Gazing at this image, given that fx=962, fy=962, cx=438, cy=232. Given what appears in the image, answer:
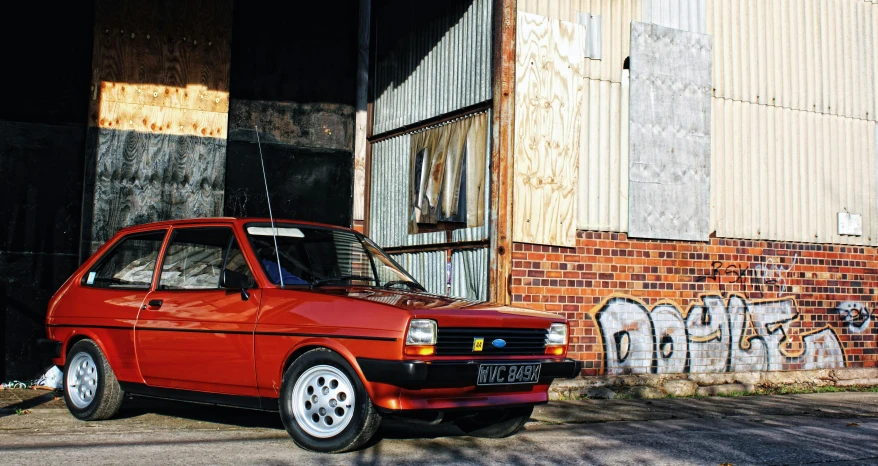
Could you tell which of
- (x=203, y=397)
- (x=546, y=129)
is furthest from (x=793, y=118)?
(x=203, y=397)

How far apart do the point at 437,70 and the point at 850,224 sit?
557 centimetres

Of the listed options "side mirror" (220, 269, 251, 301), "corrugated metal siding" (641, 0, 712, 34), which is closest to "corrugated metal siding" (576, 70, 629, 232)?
"corrugated metal siding" (641, 0, 712, 34)

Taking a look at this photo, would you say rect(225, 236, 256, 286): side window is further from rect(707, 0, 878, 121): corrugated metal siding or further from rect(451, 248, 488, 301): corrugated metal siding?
rect(707, 0, 878, 121): corrugated metal siding

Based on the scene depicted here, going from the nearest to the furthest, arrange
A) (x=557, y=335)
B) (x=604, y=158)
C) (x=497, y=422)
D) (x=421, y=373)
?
(x=421, y=373) → (x=557, y=335) → (x=497, y=422) → (x=604, y=158)

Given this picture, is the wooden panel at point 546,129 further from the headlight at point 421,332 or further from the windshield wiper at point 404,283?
the headlight at point 421,332

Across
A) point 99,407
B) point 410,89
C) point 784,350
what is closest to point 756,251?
point 784,350

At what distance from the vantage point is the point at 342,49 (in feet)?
40.1

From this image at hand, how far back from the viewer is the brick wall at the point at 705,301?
33.5 ft

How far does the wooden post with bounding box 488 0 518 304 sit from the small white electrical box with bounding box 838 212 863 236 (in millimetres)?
4871

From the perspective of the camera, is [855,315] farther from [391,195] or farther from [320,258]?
[320,258]

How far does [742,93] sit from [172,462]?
8.44 m

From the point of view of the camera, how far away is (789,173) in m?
11.7

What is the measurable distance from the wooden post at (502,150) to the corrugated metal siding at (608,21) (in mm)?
557

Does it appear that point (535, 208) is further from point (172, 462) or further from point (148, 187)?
point (172, 462)
